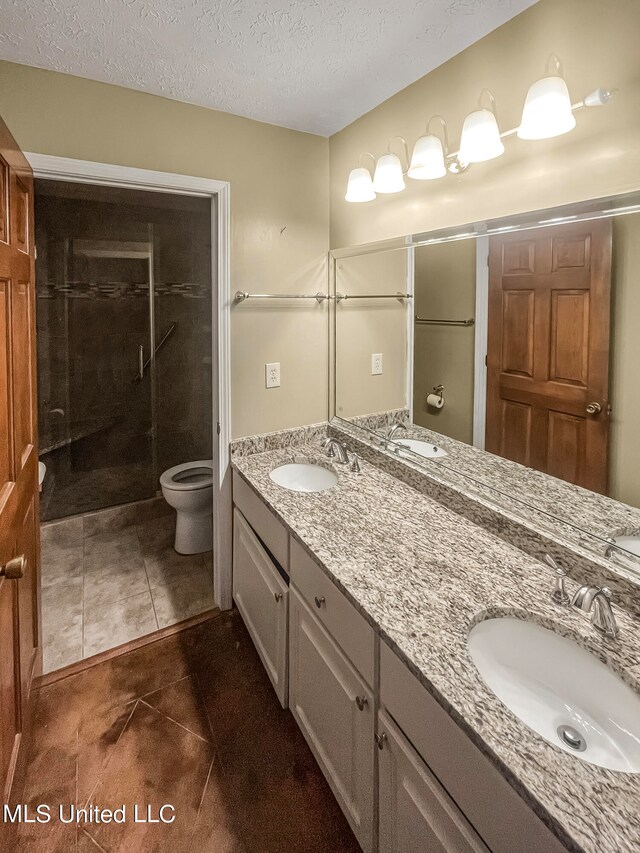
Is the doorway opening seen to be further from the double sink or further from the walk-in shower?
the double sink

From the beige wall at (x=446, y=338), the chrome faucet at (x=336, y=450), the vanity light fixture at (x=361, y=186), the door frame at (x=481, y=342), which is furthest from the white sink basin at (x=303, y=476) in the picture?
the vanity light fixture at (x=361, y=186)

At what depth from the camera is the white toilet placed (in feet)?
8.95

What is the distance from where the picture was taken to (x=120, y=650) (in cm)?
204

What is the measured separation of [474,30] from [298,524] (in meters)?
1.59

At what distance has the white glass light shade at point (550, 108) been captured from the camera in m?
1.12

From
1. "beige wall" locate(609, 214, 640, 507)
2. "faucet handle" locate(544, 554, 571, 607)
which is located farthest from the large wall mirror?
"faucet handle" locate(544, 554, 571, 607)

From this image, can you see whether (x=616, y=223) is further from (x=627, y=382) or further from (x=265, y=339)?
(x=265, y=339)

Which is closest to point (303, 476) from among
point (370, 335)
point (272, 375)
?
point (272, 375)

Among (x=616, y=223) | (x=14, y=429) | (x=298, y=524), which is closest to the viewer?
(x=616, y=223)

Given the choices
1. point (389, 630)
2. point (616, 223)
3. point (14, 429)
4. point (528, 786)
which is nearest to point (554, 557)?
A: point (389, 630)

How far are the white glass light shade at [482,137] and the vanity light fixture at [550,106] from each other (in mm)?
130

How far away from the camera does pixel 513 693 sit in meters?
0.94

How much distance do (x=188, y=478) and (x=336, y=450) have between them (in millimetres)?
1351

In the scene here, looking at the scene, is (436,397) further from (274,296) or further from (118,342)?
(118,342)
